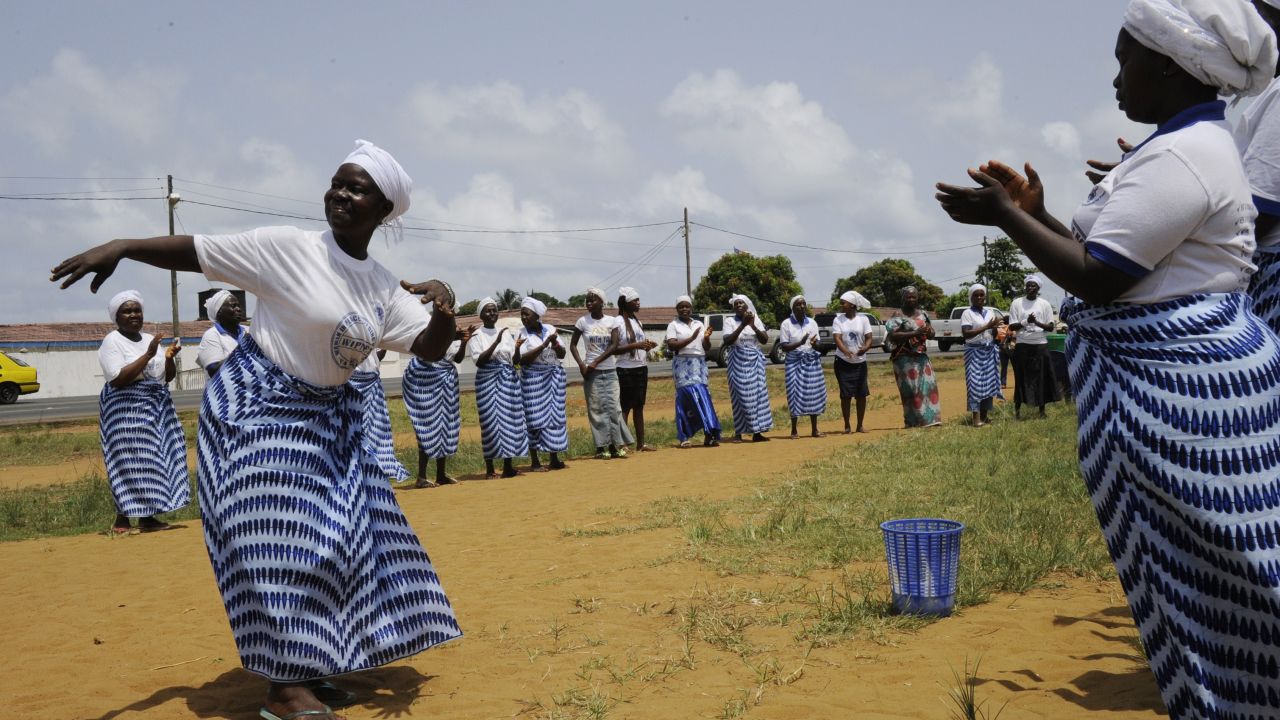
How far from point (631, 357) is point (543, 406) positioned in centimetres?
148

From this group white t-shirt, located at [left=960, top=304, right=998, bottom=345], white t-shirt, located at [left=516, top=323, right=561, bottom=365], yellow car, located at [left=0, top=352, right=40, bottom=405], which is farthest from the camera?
yellow car, located at [left=0, top=352, right=40, bottom=405]

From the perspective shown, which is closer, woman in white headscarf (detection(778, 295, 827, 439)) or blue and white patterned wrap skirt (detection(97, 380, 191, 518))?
blue and white patterned wrap skirt (detection(97, 380, 191, 518))

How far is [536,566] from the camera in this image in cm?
638

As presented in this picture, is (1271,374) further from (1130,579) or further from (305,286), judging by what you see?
(305,286)

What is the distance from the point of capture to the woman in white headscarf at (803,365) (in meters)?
14.0

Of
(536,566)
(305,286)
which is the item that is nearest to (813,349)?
(536,566)

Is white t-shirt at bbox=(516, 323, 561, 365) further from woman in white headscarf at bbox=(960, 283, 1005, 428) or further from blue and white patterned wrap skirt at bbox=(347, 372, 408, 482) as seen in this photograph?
woman in white headscarf at bbox=(960, 283, 1005, 428)

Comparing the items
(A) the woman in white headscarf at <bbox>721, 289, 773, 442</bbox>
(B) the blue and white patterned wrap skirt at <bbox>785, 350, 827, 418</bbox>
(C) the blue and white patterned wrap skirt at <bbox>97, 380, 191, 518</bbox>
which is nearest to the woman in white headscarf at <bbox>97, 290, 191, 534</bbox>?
(C) the blue and white patterned wrap skirt at <bbox>97, 380, 191, 518</bbox>

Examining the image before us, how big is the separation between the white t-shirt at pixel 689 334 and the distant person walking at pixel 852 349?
176 cm

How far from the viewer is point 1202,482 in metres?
2.26

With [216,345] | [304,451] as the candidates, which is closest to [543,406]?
[216,345]

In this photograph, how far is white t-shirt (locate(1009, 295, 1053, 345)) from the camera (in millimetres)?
13047

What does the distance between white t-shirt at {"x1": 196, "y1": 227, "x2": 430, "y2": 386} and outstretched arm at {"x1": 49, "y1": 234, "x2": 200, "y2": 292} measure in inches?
2.2

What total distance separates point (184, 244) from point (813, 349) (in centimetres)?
1119
